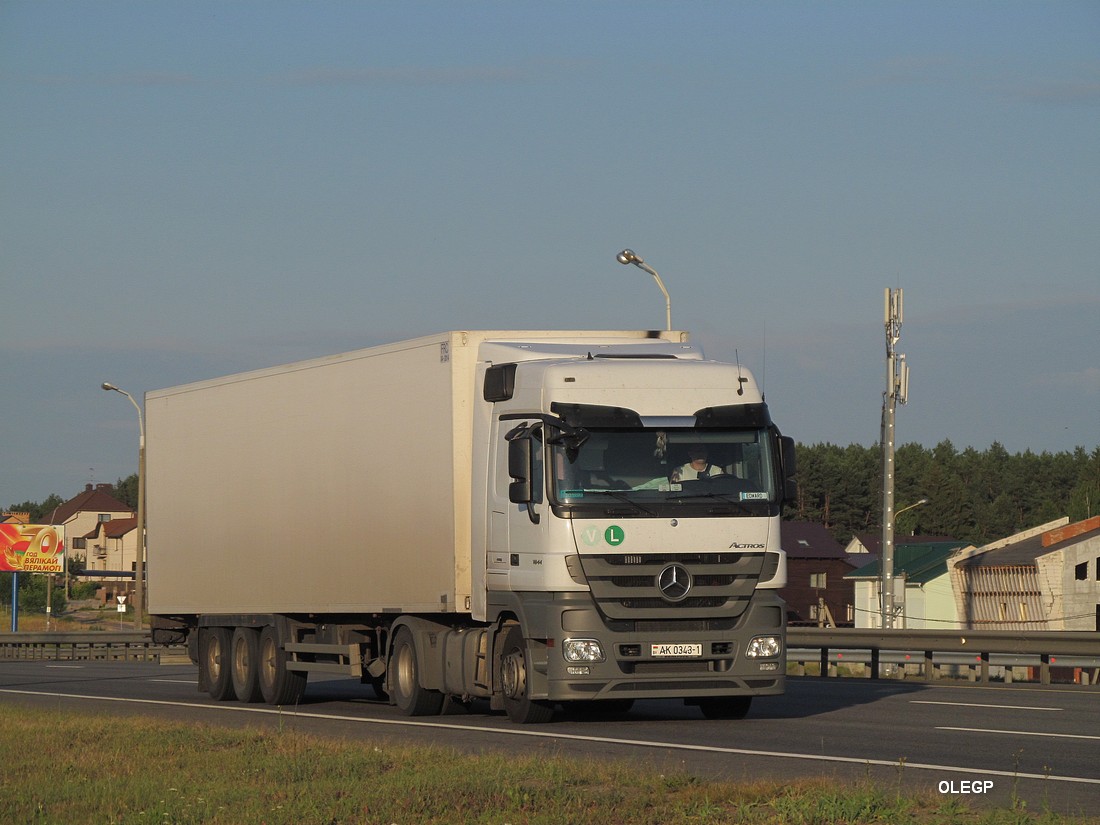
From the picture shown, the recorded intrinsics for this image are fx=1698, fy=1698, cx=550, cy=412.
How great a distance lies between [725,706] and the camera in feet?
57.3

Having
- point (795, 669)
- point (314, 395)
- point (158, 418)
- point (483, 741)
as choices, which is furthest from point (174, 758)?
point (795, 669)

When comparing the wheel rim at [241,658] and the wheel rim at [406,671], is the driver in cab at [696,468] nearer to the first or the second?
the wheel rim at [406,671]

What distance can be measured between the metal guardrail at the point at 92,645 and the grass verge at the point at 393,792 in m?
30.9

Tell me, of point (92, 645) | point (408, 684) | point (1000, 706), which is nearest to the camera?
point (1000, 706)

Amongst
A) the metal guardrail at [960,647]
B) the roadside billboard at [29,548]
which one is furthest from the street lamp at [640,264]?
the roadside billboard at [29,548]

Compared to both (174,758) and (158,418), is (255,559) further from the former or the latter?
(174,758)

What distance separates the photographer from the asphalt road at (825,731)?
38.0 feet

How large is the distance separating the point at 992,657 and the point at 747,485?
1563 cm

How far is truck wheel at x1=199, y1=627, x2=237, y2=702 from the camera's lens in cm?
2284

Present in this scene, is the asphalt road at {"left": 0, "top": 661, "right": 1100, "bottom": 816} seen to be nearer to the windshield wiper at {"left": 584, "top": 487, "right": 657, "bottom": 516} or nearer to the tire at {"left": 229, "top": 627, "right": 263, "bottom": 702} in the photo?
the tire at {"left": 229, "top": 627, "right": 263, "bottom": 702}

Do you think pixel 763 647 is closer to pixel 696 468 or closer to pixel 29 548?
pixel 696 468

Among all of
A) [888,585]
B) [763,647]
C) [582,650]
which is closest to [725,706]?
[763,647]

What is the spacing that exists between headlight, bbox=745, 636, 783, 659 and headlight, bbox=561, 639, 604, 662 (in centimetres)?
149

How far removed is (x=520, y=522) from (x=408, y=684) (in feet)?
11.1
